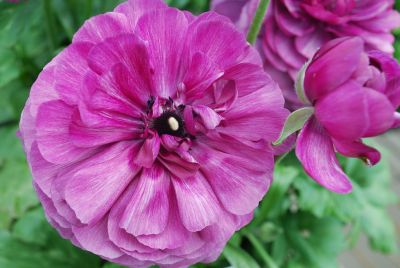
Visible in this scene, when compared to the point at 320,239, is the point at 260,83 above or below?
above

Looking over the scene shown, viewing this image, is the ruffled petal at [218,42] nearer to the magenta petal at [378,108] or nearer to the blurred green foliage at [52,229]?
the magenta petal at [378,108]

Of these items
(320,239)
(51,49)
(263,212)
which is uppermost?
(51,49)

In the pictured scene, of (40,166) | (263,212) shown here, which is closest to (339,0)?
(263,212)

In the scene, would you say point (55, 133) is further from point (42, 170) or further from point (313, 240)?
point (313, 240)

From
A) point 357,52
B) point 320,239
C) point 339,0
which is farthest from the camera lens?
point 320,239

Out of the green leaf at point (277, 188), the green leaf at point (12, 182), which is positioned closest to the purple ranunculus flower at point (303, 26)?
the green leaf at point (277, 188)

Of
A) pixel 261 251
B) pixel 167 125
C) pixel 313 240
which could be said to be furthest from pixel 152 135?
pixel 313 240

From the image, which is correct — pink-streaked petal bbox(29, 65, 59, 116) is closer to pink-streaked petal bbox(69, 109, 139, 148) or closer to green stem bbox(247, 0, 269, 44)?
pink-streaked petal bbox(69, 109, 139, 148)

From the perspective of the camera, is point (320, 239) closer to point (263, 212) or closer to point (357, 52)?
point (263, 212)

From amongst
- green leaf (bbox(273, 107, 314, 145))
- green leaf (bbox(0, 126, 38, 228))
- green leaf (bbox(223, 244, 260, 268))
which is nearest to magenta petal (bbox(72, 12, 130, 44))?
green leaf (bbox(273, 107, 314, 145))
